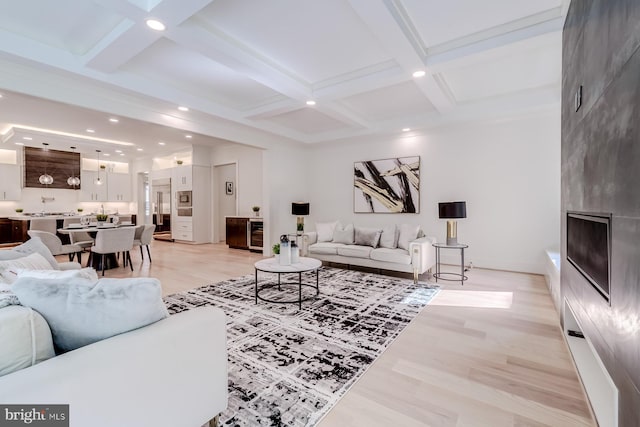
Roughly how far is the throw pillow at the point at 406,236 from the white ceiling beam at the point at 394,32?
7.13 feet

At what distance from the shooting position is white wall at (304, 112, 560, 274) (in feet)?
15.6

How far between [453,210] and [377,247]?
132 cm

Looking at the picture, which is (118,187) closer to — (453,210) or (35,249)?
(35,249)

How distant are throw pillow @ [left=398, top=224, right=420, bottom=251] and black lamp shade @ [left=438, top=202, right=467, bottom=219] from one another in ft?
1.58

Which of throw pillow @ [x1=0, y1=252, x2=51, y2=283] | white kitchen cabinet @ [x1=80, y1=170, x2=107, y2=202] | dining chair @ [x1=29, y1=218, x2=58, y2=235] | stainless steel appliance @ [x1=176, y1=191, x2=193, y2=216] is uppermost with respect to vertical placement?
white kitchen cabinet @ [x1=80, y1=170, x2=107, y2=202]

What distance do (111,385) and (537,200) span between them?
571 cm

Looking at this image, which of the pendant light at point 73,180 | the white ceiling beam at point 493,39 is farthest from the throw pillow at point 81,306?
the pendant light at point 73,180

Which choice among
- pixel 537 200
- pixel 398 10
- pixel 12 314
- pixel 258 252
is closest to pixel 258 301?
pixel 12 314

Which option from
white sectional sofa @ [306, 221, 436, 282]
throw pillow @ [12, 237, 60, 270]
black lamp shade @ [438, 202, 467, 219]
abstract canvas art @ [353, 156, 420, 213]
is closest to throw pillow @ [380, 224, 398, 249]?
white sectional sofa @ [306, 221, 436, 282]

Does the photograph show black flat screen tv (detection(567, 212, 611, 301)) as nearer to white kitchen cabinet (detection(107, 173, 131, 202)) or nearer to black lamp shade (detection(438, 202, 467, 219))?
black lamp shade (detection(438, 202, 467, 219))

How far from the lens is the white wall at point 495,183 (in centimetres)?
474

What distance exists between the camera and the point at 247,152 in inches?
319

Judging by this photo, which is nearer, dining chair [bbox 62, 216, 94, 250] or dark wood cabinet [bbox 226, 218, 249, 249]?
dining chair [bbox 62, 216, 94, 250]

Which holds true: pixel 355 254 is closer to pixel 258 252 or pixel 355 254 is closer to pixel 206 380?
pixel 258 252
